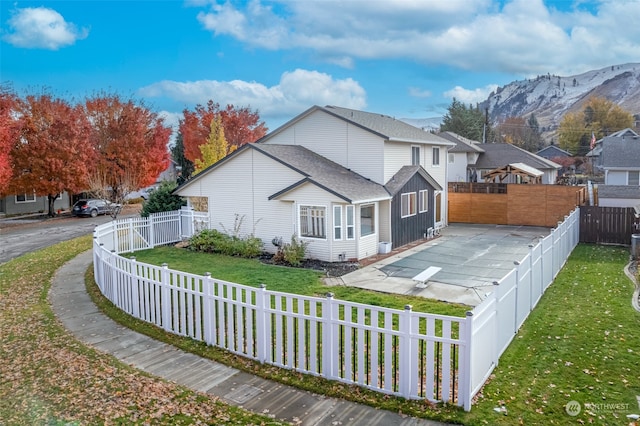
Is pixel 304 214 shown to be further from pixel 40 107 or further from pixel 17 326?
pixel 40 107

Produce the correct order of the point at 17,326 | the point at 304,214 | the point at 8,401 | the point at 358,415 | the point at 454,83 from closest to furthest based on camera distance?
the point at 358,415 < the point at 8,401 < the point at 17,326 < the point at 304,214 < the point at 454,83

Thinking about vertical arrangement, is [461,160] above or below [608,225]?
above

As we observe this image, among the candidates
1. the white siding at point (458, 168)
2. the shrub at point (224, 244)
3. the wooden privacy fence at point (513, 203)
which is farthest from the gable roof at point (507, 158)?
the shrub at point (224, 244)

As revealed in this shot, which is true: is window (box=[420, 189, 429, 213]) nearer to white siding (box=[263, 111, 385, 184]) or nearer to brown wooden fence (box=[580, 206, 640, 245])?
white siding (box=[263, 111, 385, 184])

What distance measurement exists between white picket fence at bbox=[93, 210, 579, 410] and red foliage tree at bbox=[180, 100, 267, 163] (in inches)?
1219

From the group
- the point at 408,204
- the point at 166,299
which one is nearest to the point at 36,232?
the point at 408,204

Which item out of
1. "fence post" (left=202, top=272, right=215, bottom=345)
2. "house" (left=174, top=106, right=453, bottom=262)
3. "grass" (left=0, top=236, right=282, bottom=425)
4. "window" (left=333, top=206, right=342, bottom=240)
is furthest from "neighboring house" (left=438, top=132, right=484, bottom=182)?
"grass" (left=0, top=236, right=282, bottom=425)

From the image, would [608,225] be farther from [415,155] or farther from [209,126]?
[209,126]

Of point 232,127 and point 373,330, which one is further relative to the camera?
point 232,127

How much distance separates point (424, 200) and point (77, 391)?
18.2m

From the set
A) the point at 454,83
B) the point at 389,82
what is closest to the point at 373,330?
the point at 389,82

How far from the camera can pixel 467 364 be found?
5.68 m

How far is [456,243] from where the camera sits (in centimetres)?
2025

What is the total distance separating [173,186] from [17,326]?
50.0 ft
